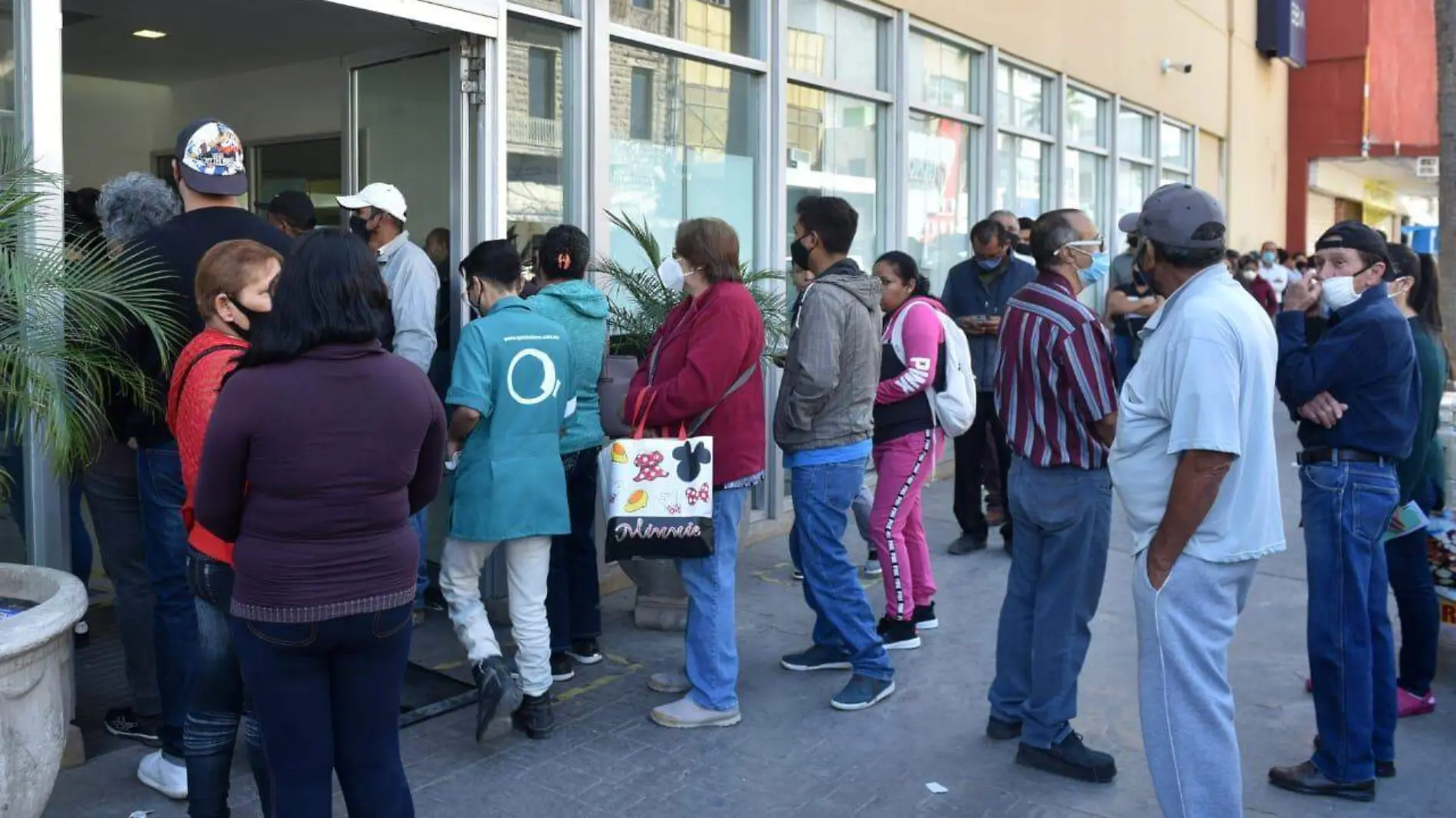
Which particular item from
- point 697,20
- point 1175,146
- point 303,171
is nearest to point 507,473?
point 697,20

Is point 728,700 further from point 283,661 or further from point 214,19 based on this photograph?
point 214,19

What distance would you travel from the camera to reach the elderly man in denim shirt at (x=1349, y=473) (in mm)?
4242

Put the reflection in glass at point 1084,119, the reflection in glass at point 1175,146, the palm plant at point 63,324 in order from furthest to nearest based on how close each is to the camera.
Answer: the reflection in glass at point 1175,146 → the reflection in glass at point 1084,119 → the palm plant at point 63,324

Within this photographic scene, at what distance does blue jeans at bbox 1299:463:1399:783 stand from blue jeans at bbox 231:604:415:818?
2.96 meters

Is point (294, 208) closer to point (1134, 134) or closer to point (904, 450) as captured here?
point (904, 450)

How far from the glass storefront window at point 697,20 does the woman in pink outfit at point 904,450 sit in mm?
2403

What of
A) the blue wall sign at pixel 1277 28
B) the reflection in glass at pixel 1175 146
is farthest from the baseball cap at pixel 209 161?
the blue wall sign at pixel 1277 28

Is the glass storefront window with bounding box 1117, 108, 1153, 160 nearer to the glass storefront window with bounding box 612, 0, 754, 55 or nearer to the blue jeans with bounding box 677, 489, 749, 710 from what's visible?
the glass storefront window with bounding box 612, 0, 754, 55

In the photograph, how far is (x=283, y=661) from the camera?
118 inches

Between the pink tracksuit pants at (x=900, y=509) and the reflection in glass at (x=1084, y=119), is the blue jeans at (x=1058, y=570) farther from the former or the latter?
the reflection in glass at (x=1084, y=119)

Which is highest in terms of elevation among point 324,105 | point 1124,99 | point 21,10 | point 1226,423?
point 1124,99

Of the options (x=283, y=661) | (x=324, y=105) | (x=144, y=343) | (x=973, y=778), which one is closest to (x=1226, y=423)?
(x=973, y=778)

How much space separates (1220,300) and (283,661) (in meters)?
2.48

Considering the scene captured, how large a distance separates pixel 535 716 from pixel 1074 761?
6.29 feet
